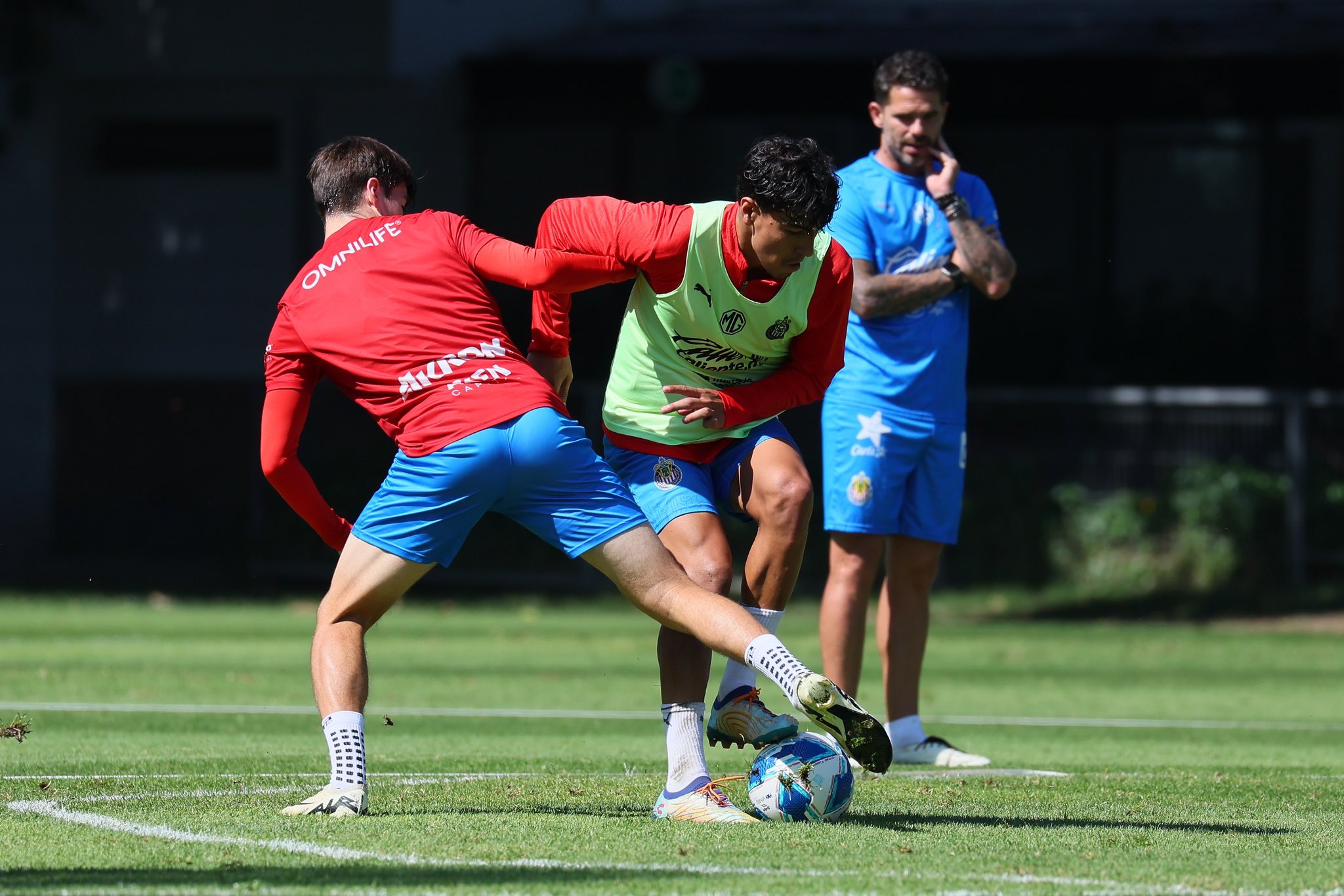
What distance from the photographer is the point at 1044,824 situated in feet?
18.8

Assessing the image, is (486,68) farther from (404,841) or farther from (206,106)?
(404,841)

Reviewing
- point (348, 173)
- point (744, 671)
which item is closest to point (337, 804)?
point (744, 671)

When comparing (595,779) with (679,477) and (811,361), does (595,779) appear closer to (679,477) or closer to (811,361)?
(679,477)

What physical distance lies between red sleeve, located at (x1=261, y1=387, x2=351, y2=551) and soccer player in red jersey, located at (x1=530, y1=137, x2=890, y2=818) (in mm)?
791

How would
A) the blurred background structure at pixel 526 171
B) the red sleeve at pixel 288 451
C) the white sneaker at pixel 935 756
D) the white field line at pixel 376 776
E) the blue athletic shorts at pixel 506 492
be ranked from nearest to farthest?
the blue athletic shorts at pixel 506 492
the red sleeve at pixel 288 451
the white field line at pixel 376 776
the white sneaker at pixel 935 756
the blurred background structure at pixel 526 171

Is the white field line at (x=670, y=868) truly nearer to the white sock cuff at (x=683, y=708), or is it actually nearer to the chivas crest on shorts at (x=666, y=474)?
the white sock cuff at (x=683, y=708)

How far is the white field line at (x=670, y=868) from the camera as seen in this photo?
456 cm

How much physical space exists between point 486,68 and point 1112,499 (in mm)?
9168

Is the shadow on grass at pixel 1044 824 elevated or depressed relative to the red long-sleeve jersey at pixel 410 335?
depressed

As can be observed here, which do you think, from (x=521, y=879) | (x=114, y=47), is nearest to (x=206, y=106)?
(x=114, y=47)

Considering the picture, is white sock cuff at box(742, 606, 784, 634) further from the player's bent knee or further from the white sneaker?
the white sneaker

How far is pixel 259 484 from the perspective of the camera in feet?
59.3

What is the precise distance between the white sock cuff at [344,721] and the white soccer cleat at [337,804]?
0.53 ft

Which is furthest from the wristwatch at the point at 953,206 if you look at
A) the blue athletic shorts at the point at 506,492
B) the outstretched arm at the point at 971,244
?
the blue athletic shorts at the point at 506,492
